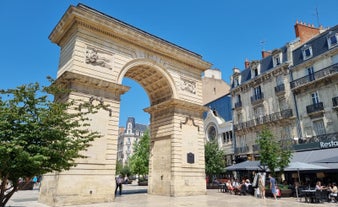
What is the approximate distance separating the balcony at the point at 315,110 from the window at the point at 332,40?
5378mm

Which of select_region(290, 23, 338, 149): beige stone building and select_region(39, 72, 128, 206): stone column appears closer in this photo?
select_region(39, 72, 128, 206): stone column

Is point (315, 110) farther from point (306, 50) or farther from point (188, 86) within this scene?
point (188, 86)

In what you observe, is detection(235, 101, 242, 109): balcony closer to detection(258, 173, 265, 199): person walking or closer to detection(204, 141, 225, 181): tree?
detection(204, 141, 225, 181): tree

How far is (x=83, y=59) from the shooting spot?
46.8 feet

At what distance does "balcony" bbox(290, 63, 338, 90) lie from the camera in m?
21.5

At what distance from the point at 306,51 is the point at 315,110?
20.5 feet

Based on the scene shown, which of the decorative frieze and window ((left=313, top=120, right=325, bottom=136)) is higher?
the decorative frieze

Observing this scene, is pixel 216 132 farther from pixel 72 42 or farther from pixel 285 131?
pixel 72 42

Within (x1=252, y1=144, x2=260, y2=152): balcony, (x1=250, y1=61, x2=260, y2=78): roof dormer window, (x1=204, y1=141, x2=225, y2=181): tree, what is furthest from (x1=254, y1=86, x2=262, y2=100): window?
(x1=204, y1=141, x2=225, y2=181): tree

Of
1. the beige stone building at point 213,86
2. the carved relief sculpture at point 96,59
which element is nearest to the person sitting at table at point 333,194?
the carved relief sculpture at point 96,59

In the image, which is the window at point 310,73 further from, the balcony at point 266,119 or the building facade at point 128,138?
the building facade at point 128,138

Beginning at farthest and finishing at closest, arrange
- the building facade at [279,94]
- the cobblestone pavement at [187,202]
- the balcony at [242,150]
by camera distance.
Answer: the balcony at [242,150] → the building facade at [279,94] → the cobblestone pavement at [187,202]

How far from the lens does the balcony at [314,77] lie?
70.6 feet

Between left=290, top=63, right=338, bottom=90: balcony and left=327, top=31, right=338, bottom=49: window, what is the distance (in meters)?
2.20
